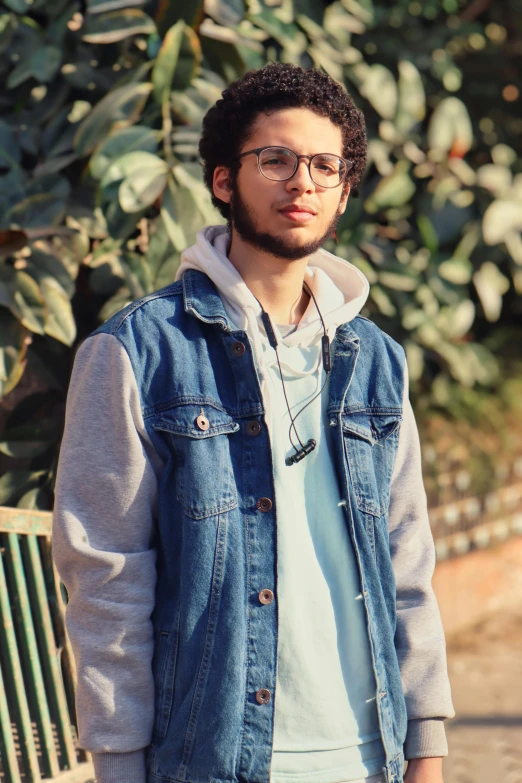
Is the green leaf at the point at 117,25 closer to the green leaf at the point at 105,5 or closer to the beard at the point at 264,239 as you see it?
the green leaf at the point at 105,5

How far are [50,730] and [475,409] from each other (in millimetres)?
3586

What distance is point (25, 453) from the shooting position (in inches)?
127

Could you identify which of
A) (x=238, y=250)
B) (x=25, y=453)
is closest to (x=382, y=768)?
(x=238, y=250)

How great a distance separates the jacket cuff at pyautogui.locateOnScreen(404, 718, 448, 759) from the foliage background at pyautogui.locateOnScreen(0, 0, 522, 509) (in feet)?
5.13

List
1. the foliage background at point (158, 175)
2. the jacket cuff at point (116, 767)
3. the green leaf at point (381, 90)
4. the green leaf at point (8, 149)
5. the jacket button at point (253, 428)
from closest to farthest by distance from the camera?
1. the jacket cuff at point (116, 767)
2. the jacket button at point (253, 428)
3. the foliage background at point (158, 175)
4. the green leaf at point (8, 149)
5. the green leaf at point (381, 90)

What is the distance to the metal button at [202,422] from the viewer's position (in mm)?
1731

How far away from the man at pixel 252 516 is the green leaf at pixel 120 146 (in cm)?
105

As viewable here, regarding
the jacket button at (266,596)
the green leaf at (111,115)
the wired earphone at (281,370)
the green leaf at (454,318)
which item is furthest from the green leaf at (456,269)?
the jacket button at (266,596)

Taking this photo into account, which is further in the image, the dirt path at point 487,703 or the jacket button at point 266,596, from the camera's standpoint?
the dirt path at point 487,703

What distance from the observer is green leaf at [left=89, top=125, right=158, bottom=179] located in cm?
298

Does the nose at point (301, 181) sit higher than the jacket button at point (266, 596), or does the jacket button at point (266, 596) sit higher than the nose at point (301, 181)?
the nose at point (301, 181)

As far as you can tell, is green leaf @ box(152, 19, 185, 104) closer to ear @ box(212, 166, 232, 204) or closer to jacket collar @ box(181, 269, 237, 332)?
ear @ box(212, 166, 232, 204)

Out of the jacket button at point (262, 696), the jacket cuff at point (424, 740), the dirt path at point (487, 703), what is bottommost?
the dirt path at point (487, 703)

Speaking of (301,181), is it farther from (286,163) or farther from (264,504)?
(264,504)
